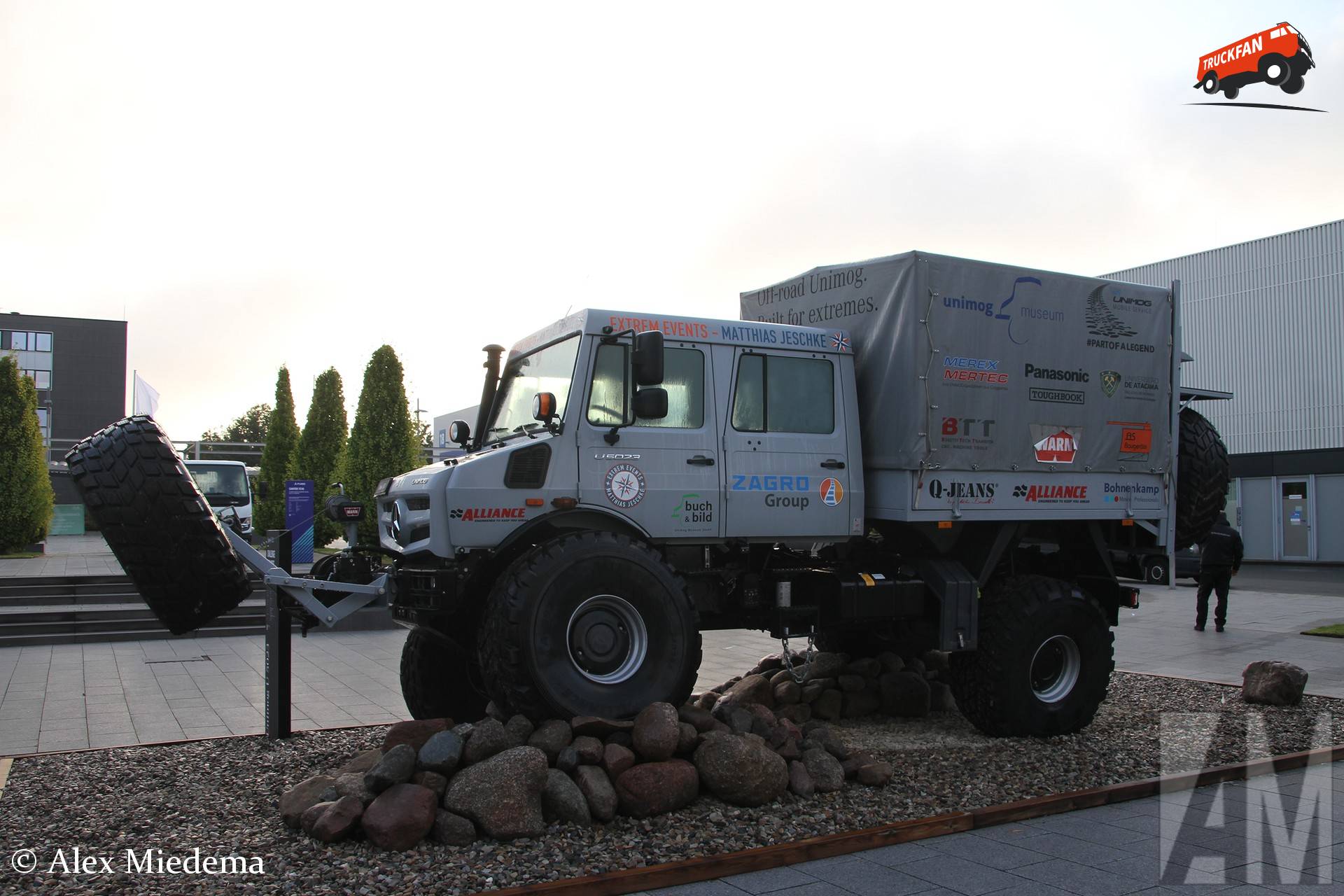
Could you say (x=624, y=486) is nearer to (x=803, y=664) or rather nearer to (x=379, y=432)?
(x=803, y=664)

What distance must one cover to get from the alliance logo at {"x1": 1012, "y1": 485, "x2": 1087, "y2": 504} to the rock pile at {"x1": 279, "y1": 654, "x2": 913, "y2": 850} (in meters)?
2.65

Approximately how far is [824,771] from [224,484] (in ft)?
72.8

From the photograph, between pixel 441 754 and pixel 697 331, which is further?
pixel 697 331

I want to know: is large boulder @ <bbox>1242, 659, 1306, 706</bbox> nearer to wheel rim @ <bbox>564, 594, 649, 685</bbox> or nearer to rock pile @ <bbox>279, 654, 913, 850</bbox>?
rock pile @ <bbox>279, 654, 913, 850</bbox>

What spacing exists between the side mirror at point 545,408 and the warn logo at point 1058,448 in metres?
3.93

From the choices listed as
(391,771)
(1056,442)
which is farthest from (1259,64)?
(391,771)

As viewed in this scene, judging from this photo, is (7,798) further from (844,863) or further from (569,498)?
(844,863)

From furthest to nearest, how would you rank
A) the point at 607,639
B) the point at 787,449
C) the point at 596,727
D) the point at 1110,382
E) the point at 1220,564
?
the point at 1220,564 < the point at 1110,382 < the point at 787,449 < the point at 607,639 < the point at 596,727

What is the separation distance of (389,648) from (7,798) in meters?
7.85

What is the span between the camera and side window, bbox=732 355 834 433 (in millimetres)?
7562

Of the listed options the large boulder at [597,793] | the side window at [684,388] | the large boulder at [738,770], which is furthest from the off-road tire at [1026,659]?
the large boulder at [597,793]

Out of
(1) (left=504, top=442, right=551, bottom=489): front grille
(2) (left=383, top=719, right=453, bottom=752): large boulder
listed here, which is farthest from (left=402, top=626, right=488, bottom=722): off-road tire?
(1) (left=504, top=442, right=551, bottom=489): front grille

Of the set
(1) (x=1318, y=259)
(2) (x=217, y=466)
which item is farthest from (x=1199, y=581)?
(1) (x=1318, y=259)

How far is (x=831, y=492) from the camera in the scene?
768 cm
